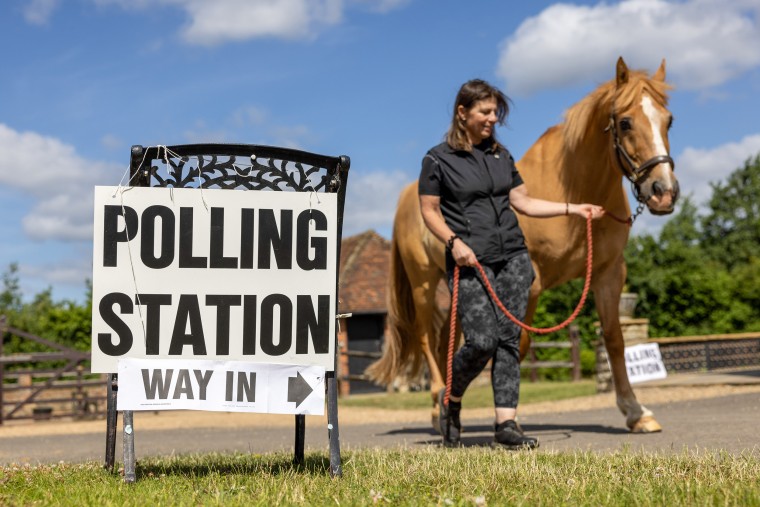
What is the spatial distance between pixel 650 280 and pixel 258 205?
2445 centimetres

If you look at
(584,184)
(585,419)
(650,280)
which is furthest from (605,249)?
(650,280)

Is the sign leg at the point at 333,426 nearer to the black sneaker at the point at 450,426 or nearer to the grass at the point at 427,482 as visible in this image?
the grass at the point at 427,482

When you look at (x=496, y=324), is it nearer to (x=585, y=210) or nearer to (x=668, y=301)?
(x=585, y=210)

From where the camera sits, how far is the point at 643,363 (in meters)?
14.2

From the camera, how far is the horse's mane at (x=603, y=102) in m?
6.57

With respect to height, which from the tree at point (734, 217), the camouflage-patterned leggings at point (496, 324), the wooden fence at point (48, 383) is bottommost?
the wooden fence at point (48, 383)

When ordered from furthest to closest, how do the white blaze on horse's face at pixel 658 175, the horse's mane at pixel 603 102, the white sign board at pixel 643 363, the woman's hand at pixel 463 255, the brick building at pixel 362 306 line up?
the brick building at pixel 362 306, the white sign board at pixel 643 363, the horse's mane at pixel 603 102, the white blaze on horse's face at pixel 658 175, the woman's hand at pixel 463 255

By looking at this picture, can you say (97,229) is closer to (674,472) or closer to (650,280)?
(674,472)

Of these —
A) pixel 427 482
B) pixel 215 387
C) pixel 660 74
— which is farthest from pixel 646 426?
pixel 215 387

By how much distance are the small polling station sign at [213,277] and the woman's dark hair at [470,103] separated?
173 centimetres

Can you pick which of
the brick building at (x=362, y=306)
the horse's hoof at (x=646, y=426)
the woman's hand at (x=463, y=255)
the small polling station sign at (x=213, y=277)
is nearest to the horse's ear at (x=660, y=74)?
the woman's hand at (x=463, y=255)

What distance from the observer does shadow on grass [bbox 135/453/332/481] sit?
4664 mm

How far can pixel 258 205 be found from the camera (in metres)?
4.59

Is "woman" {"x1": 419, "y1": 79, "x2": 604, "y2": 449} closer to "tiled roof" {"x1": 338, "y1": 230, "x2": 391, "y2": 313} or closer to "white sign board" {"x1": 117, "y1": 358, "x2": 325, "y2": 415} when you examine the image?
"white sign board" {"x1": 117, "y1": 358, "x2": 325, "y2": 415}
